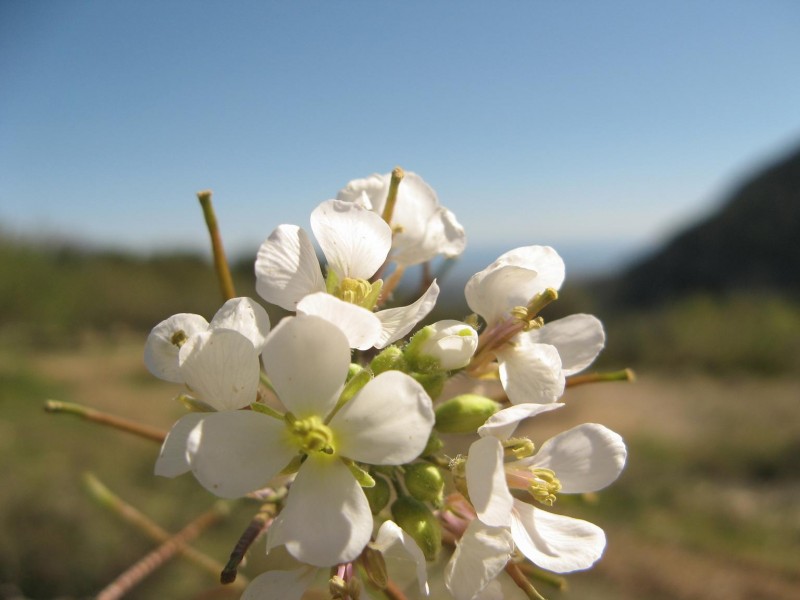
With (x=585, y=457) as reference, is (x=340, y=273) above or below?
above

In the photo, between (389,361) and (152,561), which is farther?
(152,561)

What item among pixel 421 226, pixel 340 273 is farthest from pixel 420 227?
pixel 340 273

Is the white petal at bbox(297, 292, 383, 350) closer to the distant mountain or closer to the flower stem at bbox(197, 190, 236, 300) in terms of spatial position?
the flower stem at bbox(197, 190, 236, 300)

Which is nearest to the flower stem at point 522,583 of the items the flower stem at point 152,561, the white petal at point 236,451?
the white petal at point 236,451

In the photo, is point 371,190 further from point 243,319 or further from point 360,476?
point 360,476

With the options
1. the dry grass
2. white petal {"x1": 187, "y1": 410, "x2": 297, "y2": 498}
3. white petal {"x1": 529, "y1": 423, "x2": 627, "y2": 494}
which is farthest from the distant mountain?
white petal {"x1": 187, "y1": 410, "x2": 297, "y2": 498}

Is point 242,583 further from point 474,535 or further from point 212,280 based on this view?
point 212,280
